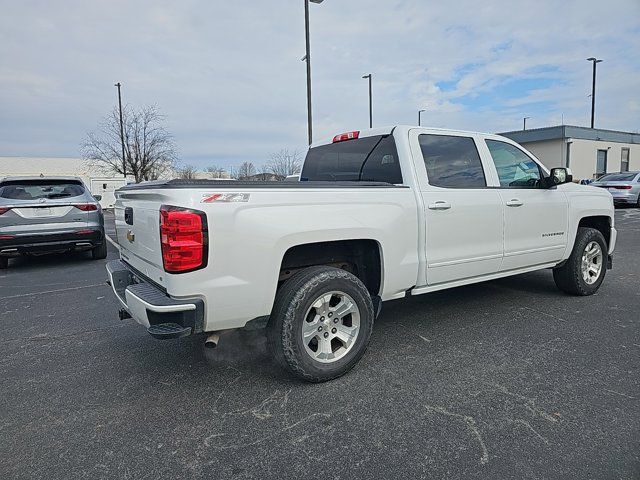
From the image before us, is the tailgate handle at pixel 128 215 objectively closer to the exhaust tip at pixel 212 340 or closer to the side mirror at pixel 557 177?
the exhaust tip at pixel 212 340

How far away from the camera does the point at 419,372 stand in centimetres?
322

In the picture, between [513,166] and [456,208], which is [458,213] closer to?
[456,208]

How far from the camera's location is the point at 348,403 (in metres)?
2.80

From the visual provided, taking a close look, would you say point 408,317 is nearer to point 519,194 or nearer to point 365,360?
point 365,360

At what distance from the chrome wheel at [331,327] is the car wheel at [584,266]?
3.24m

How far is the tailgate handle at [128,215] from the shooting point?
3.27 meters

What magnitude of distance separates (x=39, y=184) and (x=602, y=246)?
351 inches

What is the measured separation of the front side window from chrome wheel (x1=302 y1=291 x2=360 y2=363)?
2.23m

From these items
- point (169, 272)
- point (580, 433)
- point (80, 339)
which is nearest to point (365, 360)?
point (580, 433)

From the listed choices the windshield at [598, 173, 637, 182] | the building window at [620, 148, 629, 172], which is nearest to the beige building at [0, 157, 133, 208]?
the windshield at [598, 173, 637, 182]

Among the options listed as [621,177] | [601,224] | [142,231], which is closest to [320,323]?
[142,231]

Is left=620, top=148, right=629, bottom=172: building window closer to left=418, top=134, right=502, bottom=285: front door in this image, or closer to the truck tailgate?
left=418, top=134, right=502, bottom=285: front door

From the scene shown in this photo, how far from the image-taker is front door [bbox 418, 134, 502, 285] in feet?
12.0

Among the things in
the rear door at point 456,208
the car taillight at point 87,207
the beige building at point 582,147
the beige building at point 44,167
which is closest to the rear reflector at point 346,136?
the rear door at point 456,208
